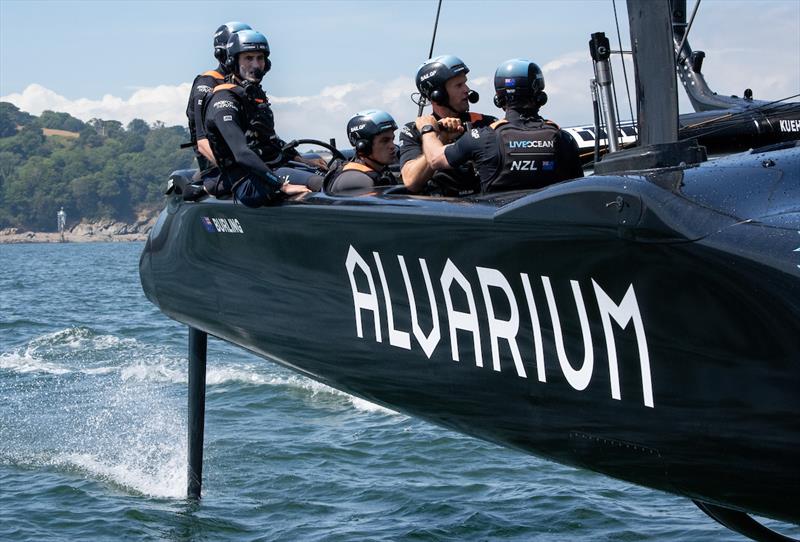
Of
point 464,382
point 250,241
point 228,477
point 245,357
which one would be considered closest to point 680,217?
point 464,382

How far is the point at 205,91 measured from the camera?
6.16 m

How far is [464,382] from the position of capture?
395 centimetres

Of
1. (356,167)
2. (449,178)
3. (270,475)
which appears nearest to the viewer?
(449,178)

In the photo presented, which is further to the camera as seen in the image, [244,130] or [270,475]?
[270,475]

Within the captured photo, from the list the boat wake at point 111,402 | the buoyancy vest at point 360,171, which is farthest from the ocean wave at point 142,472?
the buoyancy vest at point 360,171

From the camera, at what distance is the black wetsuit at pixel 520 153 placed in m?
4.24

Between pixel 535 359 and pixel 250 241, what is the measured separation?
2.08 meters

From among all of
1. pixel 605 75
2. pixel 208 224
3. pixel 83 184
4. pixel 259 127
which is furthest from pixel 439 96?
pixel 83 184

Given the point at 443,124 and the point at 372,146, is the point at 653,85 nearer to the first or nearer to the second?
the point at 443,124

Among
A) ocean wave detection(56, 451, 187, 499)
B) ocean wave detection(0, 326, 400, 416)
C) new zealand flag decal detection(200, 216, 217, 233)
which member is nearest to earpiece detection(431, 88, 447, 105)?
new zealand flag decal detection(200, 216, 217, 233)

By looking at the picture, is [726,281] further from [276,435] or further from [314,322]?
[276,435]

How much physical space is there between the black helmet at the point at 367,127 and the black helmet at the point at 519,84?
109 cm

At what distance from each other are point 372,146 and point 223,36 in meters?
1.52

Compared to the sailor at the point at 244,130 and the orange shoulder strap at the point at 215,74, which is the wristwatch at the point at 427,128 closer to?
the sailor at the point at 244,130
